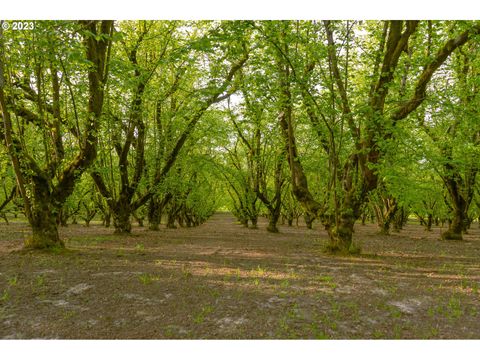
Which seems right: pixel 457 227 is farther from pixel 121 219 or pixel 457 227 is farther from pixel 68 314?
pixel 68 314

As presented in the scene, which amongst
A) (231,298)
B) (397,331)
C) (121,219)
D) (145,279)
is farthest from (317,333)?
(121,219)

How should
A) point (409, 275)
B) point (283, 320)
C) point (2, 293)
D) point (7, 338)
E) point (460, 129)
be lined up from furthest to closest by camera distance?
point (460, 129)
point (409, 275)
point (2, 293)
point (283, 320)
point (7, 338)

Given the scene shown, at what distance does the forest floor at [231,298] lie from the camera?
5.04 m

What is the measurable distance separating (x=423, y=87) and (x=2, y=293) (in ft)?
44.6

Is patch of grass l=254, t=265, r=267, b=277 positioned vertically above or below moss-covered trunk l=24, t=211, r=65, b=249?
below

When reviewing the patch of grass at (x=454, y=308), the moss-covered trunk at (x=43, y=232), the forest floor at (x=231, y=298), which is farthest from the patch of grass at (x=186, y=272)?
the patch of grass at (x=454, y=308)

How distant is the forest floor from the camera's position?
5.04 meters

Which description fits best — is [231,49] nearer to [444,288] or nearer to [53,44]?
[53,44]

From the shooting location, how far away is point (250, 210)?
97.7 feet

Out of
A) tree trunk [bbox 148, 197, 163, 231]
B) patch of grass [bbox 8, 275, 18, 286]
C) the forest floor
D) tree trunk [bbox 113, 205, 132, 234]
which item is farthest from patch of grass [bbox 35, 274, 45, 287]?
tree trunk [bbox 148, 197, 163, 231]

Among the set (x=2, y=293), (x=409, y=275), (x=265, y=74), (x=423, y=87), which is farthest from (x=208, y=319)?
(x=423, y=87)

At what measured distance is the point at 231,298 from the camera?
6.61 meters

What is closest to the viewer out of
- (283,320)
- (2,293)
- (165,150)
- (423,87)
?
(283,320)

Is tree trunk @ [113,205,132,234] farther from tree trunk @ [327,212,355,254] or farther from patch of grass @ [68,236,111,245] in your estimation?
tree trunk @ [327,212,355,254]
